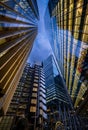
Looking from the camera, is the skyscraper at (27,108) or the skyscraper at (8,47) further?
the skyscraper at (27,108)

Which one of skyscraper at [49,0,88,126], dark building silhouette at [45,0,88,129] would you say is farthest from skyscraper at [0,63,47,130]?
skyscraper at [49,0,88,126]

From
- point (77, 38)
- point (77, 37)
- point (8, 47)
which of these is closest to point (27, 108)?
point (77, 38)

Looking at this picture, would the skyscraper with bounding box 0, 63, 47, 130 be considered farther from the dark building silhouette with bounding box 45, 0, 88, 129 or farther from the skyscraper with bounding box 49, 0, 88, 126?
the skyscraper with bounding box 49, 0, 88, 126

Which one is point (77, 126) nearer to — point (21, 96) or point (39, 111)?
point (39, 111)

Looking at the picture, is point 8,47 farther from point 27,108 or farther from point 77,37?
point 27,108

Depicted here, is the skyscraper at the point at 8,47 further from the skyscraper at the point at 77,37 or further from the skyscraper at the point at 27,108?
the skyscraper at the point at 77,37

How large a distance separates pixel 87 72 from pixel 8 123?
64.2 feet

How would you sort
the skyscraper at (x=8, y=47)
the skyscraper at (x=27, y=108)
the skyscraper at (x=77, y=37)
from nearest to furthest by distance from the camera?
the skyscraper at (x=8, y=47) → the skyscraper at (x=77, y=37) → the skyscraper at (x=27, y=108)

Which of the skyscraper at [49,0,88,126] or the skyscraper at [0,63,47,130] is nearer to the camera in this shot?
the skyscraper at [49,0,88,126]

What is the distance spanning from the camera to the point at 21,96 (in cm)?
4278

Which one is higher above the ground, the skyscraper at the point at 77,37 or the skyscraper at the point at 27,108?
the skyscraper at the point at 77,37

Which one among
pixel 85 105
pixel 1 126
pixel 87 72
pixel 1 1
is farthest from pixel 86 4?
pixel 1 126

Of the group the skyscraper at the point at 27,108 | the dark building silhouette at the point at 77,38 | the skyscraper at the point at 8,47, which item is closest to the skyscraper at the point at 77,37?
the dark building silhouette at the point at 77,38

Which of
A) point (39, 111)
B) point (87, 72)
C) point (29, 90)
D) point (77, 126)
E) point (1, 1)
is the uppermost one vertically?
point (1, 1)
